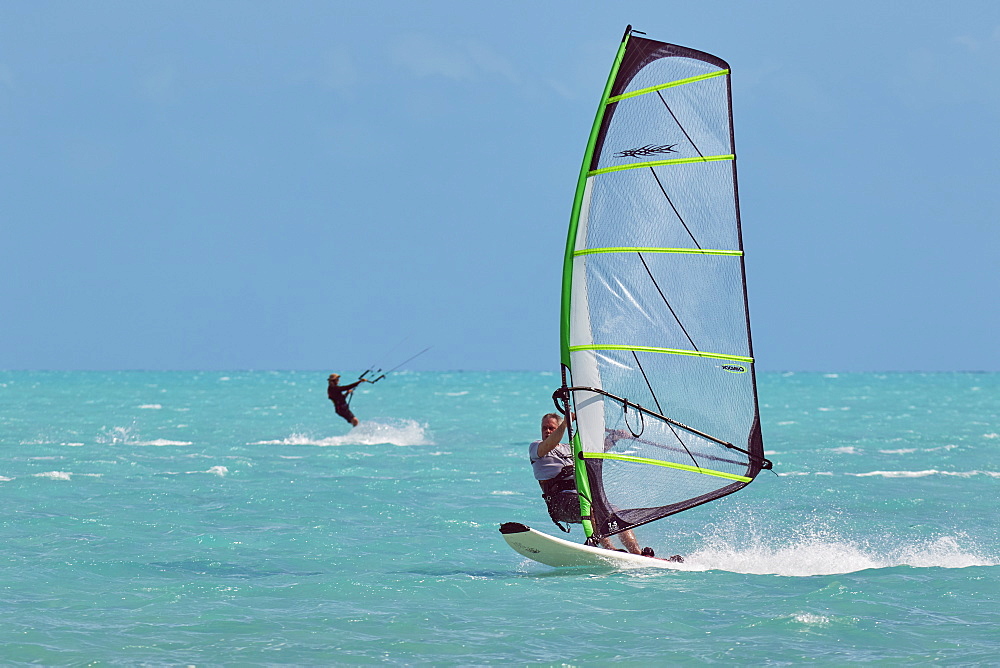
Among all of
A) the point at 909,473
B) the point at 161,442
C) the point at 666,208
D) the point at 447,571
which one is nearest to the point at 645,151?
the point at 666,208

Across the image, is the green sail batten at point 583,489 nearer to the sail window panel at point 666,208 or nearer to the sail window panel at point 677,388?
the sail window panel at point 677,388

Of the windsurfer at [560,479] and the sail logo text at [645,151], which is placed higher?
the sail logo text at [645,151]

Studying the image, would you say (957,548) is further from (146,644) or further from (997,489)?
(146,644)

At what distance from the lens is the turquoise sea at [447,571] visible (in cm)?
795

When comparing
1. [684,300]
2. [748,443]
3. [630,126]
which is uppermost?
[630,126]

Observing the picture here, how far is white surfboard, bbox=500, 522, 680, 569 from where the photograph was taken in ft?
32.6

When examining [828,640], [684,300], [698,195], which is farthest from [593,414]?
[828,640]

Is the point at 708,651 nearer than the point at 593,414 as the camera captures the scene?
Yes

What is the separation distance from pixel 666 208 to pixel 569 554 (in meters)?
3.16

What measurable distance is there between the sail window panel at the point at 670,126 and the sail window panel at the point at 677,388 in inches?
68.7

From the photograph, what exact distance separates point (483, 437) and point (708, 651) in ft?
70.2

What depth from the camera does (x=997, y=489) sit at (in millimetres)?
17656

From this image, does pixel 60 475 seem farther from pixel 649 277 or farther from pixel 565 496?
pixel 649 277

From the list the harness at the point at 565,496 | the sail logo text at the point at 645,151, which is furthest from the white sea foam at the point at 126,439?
the sail logo text at the point at 645,151
